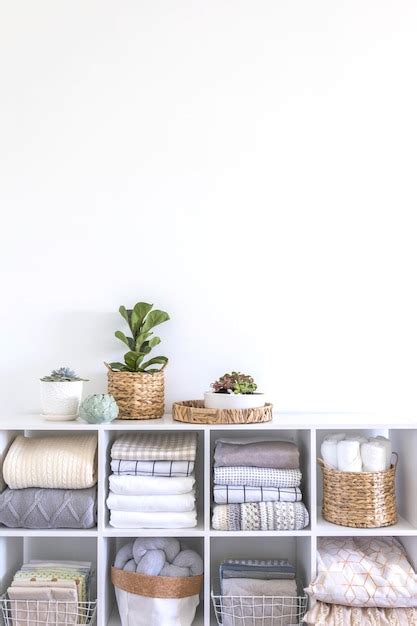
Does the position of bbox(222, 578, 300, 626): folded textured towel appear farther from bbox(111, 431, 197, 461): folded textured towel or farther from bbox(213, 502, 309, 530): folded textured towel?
bbox(111, 431, 197, 461): folded textured towel

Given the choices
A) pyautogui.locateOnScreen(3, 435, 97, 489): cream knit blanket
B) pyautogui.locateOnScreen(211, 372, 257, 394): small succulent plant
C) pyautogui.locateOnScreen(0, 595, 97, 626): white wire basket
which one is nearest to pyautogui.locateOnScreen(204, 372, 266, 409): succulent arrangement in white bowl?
pyautogui.locateOnScreen(211, 372, 257, 394): small succulent plant

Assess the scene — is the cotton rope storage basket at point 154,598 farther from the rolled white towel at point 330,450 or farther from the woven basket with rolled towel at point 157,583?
the rolled white towel at point 330,450

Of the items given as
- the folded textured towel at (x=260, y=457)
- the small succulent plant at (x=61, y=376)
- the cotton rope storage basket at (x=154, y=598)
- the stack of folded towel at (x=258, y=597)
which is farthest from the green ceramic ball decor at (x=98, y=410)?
the stack of folded towel at (x=258, y=597)

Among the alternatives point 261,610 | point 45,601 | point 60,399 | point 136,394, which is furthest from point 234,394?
point 45,601

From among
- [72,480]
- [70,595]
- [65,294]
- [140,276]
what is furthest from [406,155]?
[70,595]

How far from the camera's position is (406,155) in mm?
Result: 2283

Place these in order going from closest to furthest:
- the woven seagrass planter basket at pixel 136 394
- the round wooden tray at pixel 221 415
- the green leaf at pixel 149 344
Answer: the round wooden tray at pixel 221 415, the woven seagrass planter basket at pixel 136 394, the green leaf at pixel 149 344

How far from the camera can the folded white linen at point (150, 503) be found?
1.93 metres

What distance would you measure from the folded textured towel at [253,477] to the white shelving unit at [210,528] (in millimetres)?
42

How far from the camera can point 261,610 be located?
1.94 meters

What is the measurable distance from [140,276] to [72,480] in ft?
2.29

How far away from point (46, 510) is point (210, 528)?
47cm

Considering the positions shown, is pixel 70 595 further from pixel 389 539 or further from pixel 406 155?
pixel 406 155

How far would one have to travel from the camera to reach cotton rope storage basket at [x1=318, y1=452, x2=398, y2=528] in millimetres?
1934
